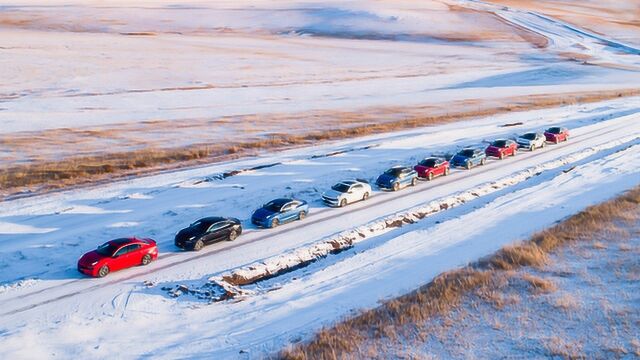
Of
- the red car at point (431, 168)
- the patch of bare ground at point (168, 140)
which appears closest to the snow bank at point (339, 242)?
the red car at point (431, 168)

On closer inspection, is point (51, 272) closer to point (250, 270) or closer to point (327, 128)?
point (250, 270)

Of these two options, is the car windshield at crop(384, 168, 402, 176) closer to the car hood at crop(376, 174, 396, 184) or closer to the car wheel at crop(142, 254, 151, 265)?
the car hood at crop(376, 174, 396, 184)

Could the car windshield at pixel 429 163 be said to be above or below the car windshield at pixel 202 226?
below

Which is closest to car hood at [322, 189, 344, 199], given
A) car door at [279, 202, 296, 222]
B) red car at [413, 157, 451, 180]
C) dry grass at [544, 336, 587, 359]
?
car door at [279, 202, 296, 222]

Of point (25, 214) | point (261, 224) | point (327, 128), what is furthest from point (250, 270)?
point (327, 128)

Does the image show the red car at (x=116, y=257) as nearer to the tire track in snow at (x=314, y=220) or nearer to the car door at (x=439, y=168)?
the tire track in snow at (x=314, y=220)

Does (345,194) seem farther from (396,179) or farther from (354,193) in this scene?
(396,179)

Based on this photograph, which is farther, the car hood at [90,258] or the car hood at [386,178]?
the car hood at [386,178]
